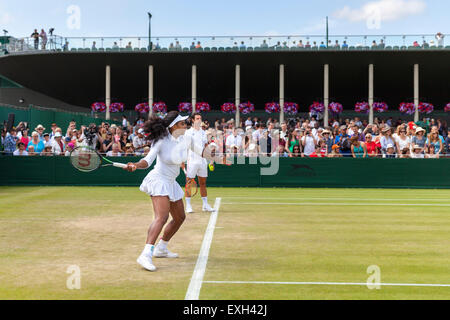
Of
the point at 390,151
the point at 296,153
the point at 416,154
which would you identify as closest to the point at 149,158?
the point at 296,153

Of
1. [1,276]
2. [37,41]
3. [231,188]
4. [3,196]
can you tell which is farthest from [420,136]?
[37,41]

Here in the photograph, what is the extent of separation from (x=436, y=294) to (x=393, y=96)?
4083cm

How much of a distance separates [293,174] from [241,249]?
40.9 ft

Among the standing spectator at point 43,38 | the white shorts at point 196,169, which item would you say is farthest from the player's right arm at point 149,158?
the standing spectator at point 43,38

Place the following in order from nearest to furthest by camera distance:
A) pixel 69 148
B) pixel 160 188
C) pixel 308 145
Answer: pixel 160 188 < pixel 69 148 < pixel 308 145

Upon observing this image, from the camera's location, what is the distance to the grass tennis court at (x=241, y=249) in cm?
642

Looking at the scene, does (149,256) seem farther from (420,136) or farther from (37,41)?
(37,41)

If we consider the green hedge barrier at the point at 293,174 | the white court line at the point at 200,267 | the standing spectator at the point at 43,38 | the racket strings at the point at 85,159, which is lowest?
the white court line at the point at 200,267

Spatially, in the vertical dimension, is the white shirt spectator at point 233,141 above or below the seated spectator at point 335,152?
above

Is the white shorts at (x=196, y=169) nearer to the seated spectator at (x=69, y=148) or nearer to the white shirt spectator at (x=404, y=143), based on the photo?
the seated spectator at (x=69, y=148)

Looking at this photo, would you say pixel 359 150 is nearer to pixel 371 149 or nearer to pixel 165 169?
pixel 371 149

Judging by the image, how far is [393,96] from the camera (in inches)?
1772

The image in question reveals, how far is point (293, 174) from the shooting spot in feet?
69.3

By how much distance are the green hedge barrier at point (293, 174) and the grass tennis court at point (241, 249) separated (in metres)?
4.71
